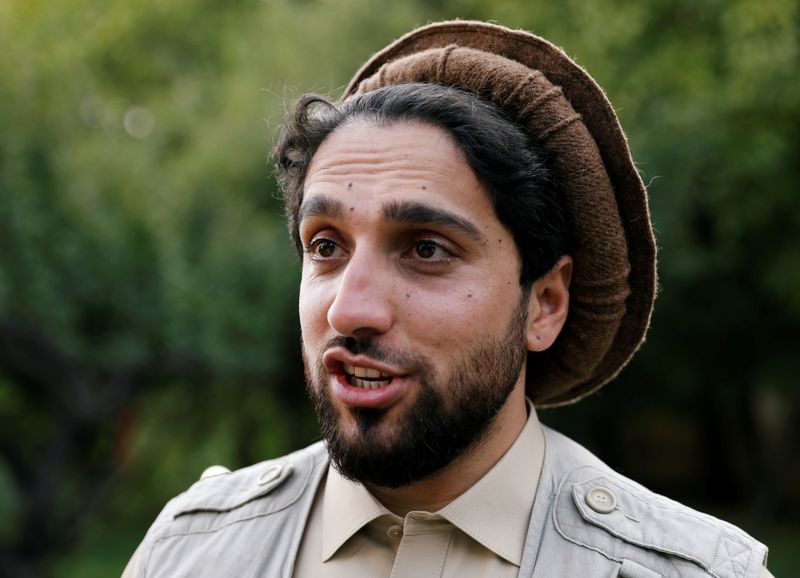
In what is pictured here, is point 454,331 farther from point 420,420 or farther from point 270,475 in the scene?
point 270,475

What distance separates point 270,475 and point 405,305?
77 centimetres

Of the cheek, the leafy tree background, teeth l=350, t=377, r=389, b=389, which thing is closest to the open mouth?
teeth l=350, t=377, r=389, b=389

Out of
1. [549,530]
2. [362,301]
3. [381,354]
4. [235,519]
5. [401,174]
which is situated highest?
[401,174]

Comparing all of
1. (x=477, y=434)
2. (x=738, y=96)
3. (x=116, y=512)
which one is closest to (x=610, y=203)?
(x=477, y=434)

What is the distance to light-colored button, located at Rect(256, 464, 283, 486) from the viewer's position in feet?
9.38

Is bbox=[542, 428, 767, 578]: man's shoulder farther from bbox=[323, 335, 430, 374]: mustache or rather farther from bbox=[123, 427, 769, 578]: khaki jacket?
bbox=[323, 335, 430, 374]: mustache

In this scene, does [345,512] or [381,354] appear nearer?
[381,354]

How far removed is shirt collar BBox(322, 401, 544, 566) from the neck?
0.04 meters

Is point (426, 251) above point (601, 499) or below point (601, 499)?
above

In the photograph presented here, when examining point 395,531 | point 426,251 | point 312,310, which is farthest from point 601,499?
point 312,310

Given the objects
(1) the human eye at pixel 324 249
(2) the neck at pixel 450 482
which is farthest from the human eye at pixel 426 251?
(2) the neck at pixel 450 482

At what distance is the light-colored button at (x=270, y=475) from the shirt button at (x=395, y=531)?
46cm

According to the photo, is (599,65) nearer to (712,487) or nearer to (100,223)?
(100,223)

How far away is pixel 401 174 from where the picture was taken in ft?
8.31
